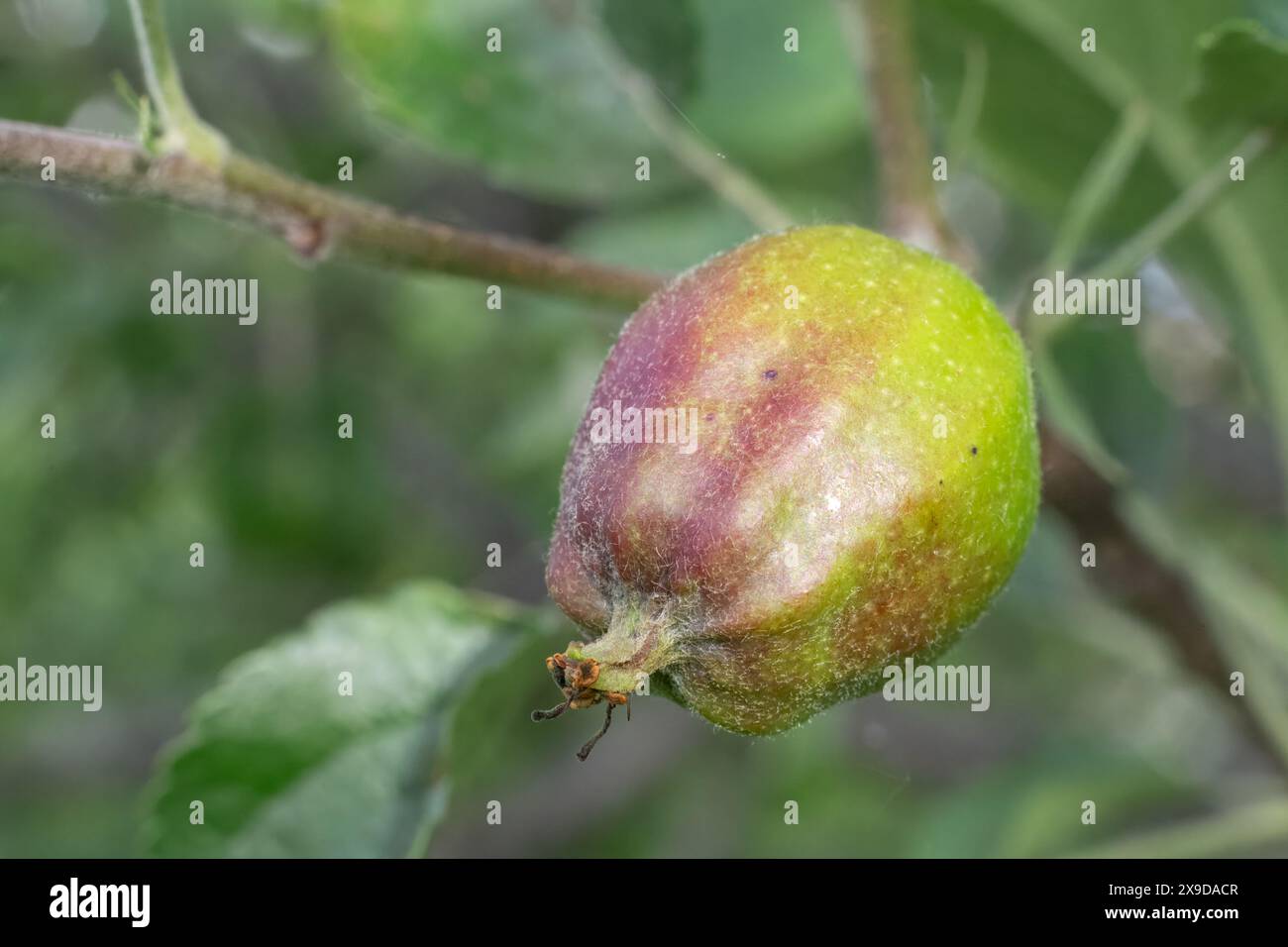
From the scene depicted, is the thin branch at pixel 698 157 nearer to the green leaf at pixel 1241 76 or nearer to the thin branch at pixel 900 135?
→ the thin branch at pixel 900 135

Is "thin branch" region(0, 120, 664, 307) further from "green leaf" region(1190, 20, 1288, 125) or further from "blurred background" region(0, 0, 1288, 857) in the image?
"green leaf" region(1190, 20, 1288, 125)

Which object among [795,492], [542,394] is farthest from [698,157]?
[542,394]

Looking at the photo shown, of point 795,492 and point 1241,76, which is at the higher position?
point 1241,76

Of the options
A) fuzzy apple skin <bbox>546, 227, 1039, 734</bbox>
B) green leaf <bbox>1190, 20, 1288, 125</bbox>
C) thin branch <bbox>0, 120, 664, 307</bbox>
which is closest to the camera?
fuzzy apple skin <bbox>546, 227, 1039, 734</bbox>

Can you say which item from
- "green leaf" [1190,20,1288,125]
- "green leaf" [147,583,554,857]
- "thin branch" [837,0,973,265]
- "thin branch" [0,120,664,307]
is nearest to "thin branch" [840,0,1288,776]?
"thin branch" [837,0,973,265]

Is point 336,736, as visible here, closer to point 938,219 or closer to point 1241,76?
point 938,219

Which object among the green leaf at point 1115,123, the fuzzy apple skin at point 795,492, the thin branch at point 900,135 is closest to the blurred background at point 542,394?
the green leaf at point 1115,123

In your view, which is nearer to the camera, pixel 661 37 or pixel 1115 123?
pixel 661 37
